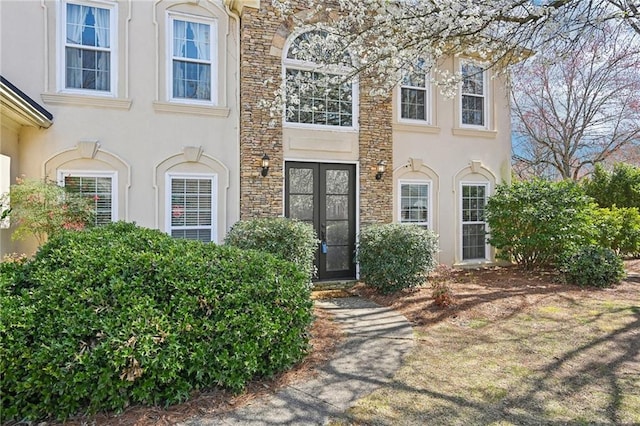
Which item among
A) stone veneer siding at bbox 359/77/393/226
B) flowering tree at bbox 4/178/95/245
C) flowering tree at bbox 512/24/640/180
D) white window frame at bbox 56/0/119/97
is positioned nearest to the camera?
flowering tree at bbox 4/178/95/245

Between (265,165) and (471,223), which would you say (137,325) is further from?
(471,223)

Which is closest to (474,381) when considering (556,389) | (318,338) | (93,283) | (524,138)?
(556,389)

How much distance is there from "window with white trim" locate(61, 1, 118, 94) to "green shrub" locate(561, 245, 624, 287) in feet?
31.6

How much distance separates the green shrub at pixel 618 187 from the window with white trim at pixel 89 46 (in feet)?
45.5

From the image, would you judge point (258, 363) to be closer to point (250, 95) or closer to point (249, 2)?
point (250, 95)

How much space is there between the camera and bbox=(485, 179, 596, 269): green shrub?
9188mm

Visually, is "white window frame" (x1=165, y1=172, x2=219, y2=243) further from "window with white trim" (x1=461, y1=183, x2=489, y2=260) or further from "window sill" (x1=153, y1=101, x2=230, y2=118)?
"window with white trim" (x1=461, y1=183, x2=489, y2=260)

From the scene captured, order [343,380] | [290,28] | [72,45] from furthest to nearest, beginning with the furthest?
[290,28] < [72,45] < [343,380]

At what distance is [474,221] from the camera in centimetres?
1094

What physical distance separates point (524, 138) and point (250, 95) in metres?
17.2

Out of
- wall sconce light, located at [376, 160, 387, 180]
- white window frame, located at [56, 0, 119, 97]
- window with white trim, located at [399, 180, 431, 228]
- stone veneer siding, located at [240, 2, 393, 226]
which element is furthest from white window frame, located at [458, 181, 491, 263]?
white window frame, located at [56, 0, 119, 97]

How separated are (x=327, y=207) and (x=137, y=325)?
6.18m

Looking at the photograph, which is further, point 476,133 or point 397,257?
point 476,133

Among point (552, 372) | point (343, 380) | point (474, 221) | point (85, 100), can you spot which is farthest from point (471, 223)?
point (85, 100)
